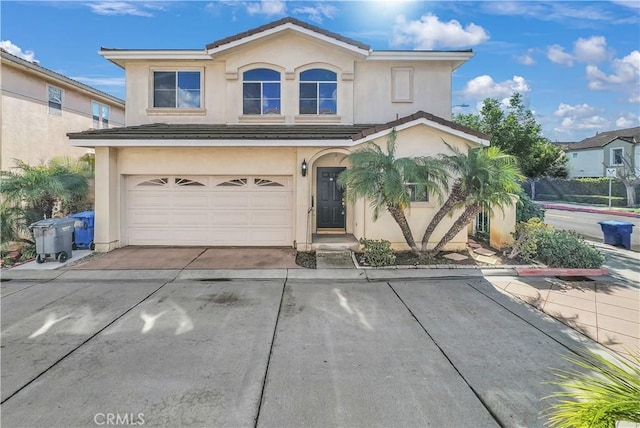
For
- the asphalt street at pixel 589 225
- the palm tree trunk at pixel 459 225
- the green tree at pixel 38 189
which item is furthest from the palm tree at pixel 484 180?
the green tree at pixel 38 189

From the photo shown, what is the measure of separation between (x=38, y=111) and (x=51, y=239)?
8.87 m

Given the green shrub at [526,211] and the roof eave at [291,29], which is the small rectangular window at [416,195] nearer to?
the green shrub at [526,211]

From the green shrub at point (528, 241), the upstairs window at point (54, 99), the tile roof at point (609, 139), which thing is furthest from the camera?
the tile roof at point (609, 139)

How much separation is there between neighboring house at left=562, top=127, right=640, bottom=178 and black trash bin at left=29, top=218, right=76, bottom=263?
128 ft

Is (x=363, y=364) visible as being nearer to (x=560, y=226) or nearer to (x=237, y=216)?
(x=237, y=216)

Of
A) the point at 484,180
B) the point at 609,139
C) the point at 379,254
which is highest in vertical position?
the point at 609,139

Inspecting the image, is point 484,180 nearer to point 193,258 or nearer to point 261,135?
point 261,135

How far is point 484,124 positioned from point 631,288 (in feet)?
47.9

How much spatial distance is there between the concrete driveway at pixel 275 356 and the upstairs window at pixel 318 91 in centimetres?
762

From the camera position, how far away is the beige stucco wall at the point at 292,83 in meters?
12.7

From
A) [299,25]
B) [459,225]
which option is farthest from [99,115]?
[459,225]

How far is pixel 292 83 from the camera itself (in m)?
12.8

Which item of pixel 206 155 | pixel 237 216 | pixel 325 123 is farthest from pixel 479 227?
pixel 206 155

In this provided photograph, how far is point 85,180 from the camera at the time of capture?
11766 millimetres
